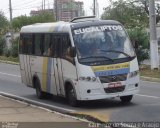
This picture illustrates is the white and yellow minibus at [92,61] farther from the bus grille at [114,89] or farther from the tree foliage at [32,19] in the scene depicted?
the tree foliage at [32,19]

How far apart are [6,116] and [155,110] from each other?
→ 391cm

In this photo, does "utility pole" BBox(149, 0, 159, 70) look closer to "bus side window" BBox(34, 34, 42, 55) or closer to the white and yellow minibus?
"bus side window" BBox(34, 34, 42, 55)

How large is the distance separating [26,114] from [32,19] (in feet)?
322

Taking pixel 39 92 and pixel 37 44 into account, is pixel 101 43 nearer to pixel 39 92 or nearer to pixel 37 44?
pixel 37 44

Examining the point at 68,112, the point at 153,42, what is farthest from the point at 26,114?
the point at 153,42

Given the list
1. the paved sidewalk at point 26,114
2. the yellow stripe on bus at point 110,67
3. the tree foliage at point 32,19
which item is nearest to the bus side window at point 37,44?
the paved sidewalk at point 26,114

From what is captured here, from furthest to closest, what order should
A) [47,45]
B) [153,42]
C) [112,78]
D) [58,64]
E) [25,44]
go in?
[153,42] → [25,44] → [47,45] → [58,64] → [112,78]

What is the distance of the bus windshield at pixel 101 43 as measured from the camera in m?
16.1

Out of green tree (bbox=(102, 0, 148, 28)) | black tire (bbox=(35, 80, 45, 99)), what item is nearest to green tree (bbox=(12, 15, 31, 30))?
green tree (bbox=(102, 0, 148, 28))

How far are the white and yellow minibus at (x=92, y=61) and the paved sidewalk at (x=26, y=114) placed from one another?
1219 mm

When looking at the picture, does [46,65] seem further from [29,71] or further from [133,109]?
[133,109]

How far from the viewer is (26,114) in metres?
14.8

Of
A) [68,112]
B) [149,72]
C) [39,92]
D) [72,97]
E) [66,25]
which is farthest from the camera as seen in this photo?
[149,72]

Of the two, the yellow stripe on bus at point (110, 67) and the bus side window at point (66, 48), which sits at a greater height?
the bus side window at point (66, 48)
